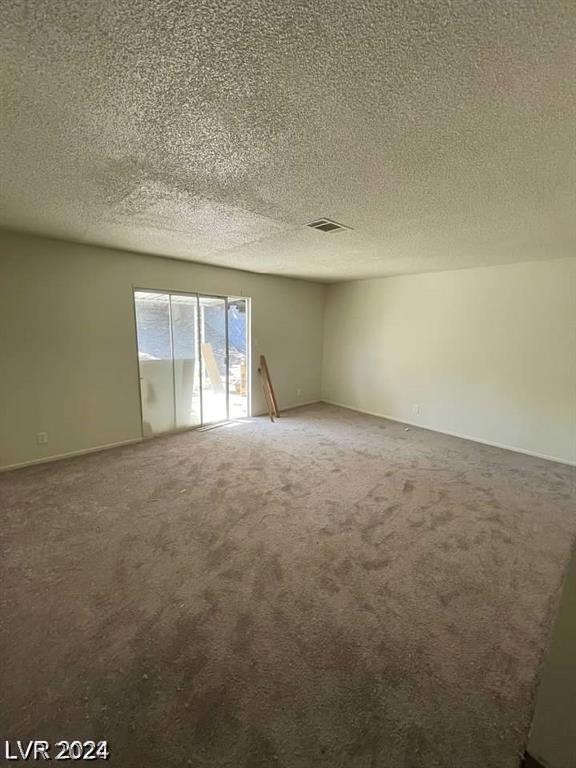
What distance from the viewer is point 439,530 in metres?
2.45

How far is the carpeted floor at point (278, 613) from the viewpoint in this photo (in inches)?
48.2

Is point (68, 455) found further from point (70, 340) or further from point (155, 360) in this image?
point (155, 360)

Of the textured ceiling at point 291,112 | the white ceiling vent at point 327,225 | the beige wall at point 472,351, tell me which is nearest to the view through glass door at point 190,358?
the textured ceiling at point 291,112

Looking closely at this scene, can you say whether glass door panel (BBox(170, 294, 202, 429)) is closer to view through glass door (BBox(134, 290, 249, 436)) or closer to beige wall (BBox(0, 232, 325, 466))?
view through glass door (BBox(134, 290, 249, 436))

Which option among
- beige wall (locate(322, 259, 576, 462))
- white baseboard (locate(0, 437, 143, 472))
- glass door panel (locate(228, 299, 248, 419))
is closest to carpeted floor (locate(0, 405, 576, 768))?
white baseboard (locate(0, 437, 143, 472))

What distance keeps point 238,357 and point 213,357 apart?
0.47 m

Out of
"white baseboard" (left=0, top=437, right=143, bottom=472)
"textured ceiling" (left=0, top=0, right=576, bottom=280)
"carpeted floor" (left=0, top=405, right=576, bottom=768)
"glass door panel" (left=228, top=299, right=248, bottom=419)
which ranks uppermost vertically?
"textured ceiling" (left=0, top=0, right=576, bottom=280)

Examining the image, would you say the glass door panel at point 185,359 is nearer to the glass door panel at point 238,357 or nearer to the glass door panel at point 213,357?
the glass door panel at point 213,357

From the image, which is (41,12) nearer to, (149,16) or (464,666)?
(149,16)

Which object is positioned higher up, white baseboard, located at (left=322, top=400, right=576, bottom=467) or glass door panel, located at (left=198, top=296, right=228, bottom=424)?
glass door panel, located at (left=198, top=296, right=228, bottom=424)

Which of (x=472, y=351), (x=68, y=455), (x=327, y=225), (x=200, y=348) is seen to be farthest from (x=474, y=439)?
(x=68, y=455)

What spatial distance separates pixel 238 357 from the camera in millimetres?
5250

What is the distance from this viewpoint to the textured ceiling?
3.00 feet

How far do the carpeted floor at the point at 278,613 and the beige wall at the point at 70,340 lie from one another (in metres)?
0.53
